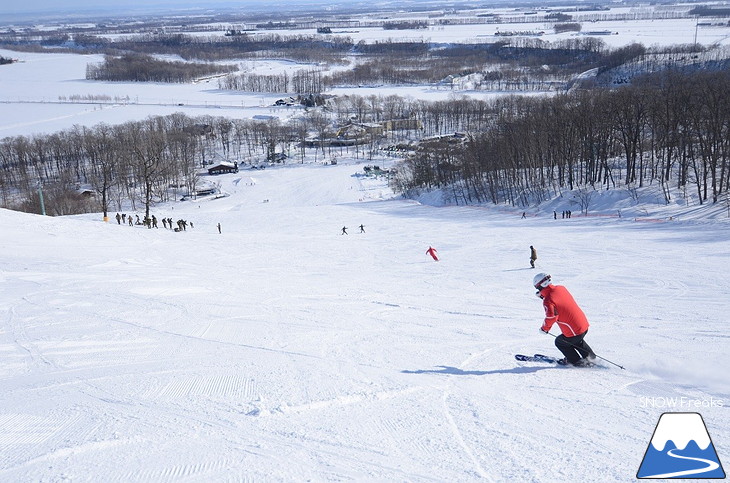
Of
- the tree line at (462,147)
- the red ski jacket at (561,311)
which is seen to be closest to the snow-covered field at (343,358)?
the red ski jacket at (561,311)

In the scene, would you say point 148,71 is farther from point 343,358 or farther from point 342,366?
point 342,366

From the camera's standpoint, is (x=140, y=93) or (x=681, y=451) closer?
(x=681, y=451)

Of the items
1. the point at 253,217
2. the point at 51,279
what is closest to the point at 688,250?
the point at 51,279

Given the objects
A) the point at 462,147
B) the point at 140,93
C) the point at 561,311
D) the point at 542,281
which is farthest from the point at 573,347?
the point at 140,93

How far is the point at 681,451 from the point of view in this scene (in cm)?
494

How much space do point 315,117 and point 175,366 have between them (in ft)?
299

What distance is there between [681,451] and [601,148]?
39849mm

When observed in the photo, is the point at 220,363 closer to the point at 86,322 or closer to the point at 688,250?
the point at 86,322

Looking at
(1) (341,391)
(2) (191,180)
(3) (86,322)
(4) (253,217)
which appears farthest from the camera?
(2) (191,180)

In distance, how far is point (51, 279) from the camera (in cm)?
1364

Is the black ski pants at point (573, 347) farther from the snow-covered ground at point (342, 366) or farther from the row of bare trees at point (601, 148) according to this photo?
the row of bare trees at point (601, 148)

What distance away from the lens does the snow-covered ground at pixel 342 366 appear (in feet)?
16.6

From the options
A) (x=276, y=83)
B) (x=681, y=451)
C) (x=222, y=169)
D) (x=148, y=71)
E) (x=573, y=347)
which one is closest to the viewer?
(x=681, y=451)

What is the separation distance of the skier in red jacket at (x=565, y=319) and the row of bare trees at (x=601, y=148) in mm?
27682
